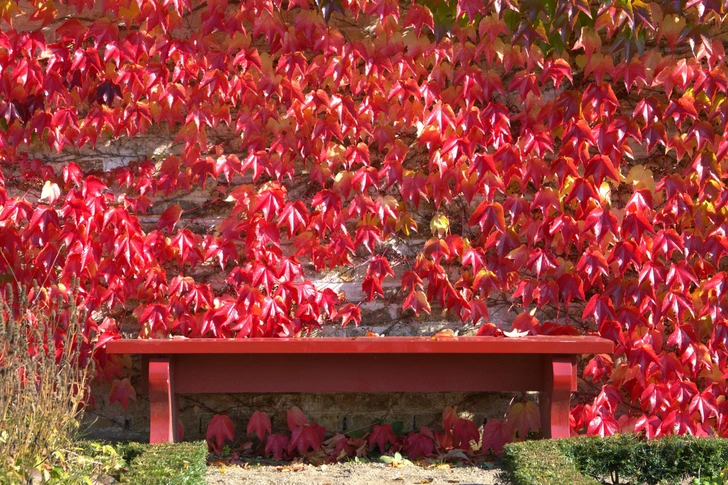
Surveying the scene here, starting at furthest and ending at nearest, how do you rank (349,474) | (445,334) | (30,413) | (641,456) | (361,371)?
(445,334) < (361,371) < (349,474) < (641,456) < (30,413)

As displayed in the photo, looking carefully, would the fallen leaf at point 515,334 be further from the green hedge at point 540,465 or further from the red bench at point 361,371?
the green hedge at point 540,465

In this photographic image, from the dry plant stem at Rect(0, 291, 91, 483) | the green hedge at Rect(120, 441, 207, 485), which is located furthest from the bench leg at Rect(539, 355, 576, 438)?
the dry plant stem at Rect(0, 291, 91, 483)

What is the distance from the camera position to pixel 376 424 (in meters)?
4.73

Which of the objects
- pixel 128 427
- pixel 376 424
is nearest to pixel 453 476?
pixel 376 424

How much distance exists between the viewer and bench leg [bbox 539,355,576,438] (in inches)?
157

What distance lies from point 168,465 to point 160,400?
85cm

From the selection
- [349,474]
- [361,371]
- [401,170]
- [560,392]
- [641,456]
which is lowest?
[349,474]

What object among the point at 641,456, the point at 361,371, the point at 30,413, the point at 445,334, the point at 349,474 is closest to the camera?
the point at 30,413

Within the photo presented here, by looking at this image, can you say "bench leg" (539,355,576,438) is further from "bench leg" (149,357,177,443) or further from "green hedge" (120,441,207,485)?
"bench leg" (149,357,177,443)

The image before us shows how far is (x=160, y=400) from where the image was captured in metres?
4.00

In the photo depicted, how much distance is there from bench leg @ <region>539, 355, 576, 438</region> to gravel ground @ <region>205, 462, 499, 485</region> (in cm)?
33

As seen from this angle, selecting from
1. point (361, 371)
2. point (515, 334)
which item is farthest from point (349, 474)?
point (515, 334)

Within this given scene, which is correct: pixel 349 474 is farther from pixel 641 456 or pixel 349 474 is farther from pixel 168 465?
pixel 641 456

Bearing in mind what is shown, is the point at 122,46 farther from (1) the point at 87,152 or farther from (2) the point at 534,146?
(2) the point at 534,146
